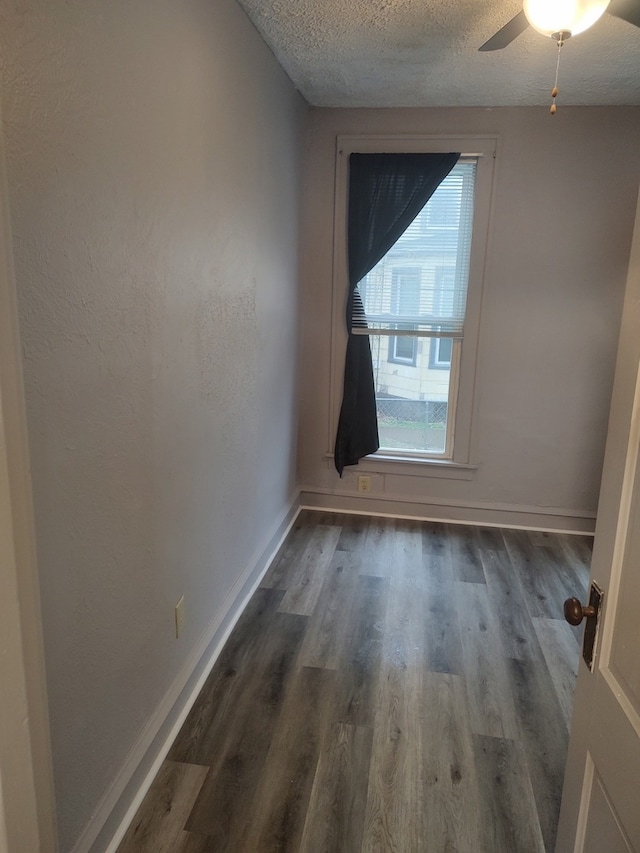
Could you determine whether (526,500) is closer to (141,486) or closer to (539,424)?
(539,424)

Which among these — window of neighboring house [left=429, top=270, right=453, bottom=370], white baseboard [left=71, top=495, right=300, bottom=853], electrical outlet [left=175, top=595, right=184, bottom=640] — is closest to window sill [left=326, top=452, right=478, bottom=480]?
window of neighboring house [left=429, top=270, right=453, bottom=370]

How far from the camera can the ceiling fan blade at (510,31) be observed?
1.92 meters

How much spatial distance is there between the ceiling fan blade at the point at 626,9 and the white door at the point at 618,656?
123 cm

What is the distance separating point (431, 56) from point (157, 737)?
119 inches

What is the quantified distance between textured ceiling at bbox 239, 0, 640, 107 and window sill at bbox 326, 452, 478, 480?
2.15 meters

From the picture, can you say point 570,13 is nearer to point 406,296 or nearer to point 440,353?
point 406,296

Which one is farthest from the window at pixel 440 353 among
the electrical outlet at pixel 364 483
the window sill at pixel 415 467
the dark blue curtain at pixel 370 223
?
the electrical outlet at pixel 364 483

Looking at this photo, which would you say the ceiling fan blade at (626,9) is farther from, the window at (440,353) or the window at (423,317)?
the window at (440,353)

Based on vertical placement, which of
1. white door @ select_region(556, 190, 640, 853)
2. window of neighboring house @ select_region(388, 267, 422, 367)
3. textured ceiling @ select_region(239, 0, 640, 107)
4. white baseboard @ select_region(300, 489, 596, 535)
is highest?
textured ceiling @ select_region(239, 0, 640, 107)

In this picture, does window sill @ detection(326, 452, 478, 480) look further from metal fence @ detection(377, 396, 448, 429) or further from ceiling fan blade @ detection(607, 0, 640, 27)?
ceiling fan blade @ detection(607, 0, 640, 27)

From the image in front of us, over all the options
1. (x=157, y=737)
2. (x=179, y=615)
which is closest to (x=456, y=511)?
(x=179, y=615)

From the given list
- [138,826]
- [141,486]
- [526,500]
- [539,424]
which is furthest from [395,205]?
[138,826]

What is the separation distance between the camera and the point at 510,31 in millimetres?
1984

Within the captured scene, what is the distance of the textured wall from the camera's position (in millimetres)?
1107
